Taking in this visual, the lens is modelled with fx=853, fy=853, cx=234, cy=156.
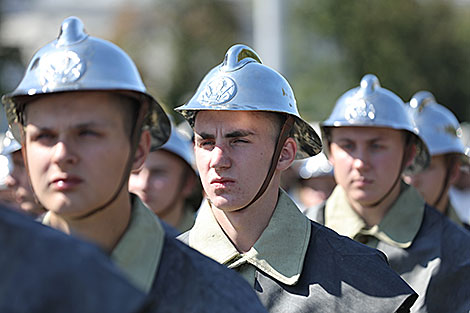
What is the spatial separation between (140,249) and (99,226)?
0.21 meters

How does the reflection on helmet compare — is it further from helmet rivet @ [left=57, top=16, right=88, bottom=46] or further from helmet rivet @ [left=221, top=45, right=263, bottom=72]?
helmet rivet @ [left=57, top=16, right=88, bottom=46]

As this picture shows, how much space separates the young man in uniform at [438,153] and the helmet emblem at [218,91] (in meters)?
3.30

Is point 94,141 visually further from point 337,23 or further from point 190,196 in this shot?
point 337,23

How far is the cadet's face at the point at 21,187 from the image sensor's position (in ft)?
23.6

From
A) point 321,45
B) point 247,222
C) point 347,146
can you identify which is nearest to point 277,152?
point 247,222

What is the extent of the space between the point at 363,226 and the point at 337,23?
24.5 m

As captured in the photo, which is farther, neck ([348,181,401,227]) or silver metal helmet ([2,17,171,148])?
neck ([348,181,401,227])

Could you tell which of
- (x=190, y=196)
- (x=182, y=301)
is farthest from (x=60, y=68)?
(x=190, y=196)

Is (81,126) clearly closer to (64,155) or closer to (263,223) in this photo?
(64,155)

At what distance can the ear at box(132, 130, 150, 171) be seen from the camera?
11.3 ft

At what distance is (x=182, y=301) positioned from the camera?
289 cm

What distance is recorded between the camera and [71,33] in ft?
11.0

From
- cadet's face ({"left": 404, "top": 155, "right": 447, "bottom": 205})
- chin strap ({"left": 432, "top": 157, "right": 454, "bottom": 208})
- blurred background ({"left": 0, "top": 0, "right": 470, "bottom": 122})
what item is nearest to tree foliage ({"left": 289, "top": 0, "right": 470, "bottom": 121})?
blurred background ({"left": 0, "top": 0, "right": 470, "bottom": 122})

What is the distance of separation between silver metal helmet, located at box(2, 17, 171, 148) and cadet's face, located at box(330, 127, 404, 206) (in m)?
A: 2.51
